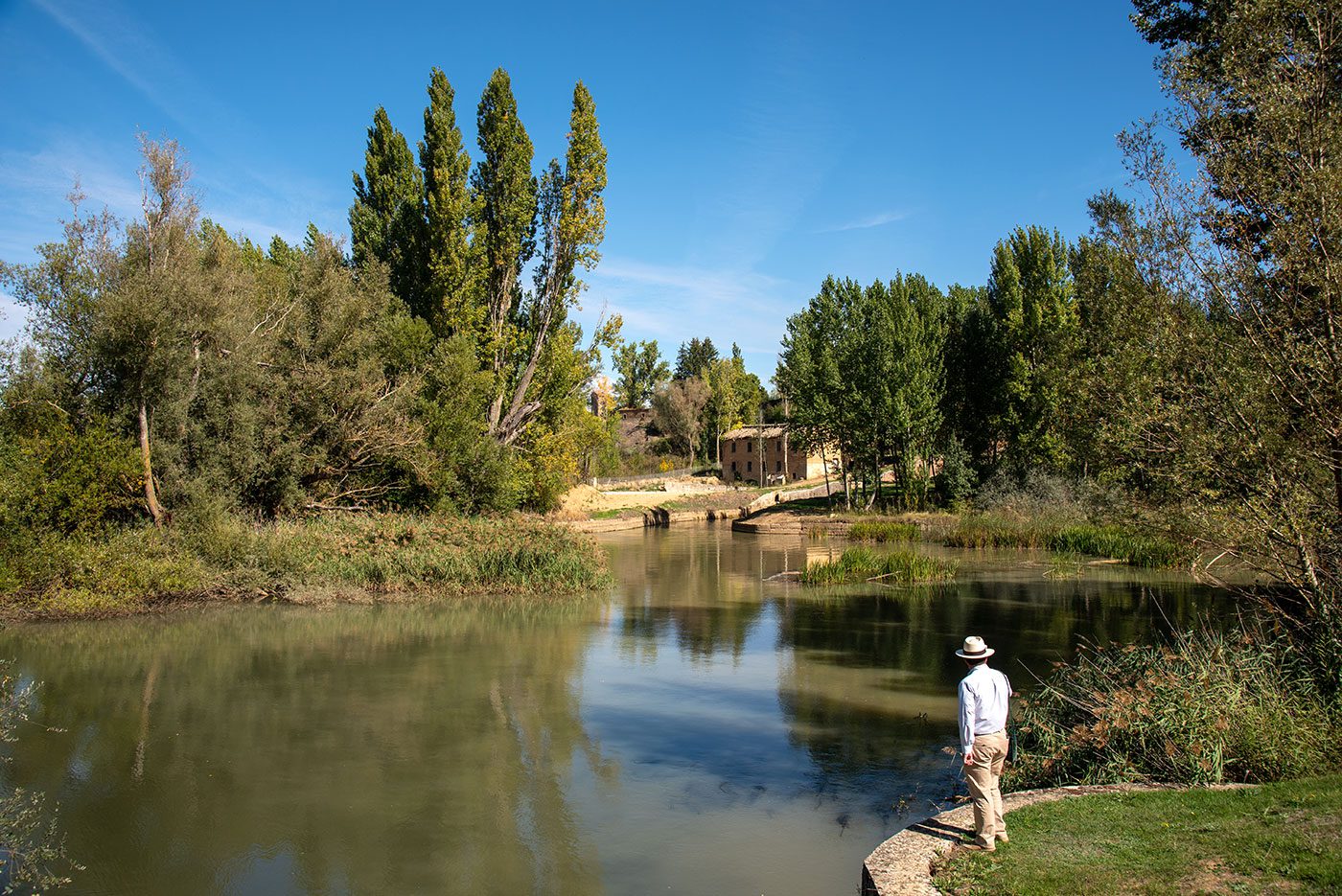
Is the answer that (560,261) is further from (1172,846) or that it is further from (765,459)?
(765,459)

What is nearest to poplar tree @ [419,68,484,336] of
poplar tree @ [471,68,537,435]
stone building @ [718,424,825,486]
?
poplar tree @ [471,68,537,435]

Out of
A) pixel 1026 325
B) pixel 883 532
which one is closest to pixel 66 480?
pixel 883 532

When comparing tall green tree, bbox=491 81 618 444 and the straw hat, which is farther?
tall green tree, bbox=491 81 618 444

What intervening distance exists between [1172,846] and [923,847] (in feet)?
5.44

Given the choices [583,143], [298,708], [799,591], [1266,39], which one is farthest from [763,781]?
[583,143]

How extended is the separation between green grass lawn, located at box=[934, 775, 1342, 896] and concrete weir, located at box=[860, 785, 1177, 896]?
16cm

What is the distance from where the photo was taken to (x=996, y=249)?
140ft

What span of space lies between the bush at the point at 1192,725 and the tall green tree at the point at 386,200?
100ft

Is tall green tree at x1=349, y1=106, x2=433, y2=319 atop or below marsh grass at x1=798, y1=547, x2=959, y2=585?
atop

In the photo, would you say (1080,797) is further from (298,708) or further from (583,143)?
(583,143)

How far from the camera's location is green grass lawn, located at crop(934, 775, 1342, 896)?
5.38 metres

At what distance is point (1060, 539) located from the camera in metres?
27.8

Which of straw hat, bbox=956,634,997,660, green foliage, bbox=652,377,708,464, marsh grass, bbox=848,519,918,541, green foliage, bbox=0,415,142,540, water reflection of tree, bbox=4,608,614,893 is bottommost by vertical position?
water reflection of tree, bbox=4,608,614,893

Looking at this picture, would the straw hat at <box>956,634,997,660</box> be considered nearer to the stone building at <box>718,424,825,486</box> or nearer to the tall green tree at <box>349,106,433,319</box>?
the tall green tree at <box>349,106,433,319</box>
